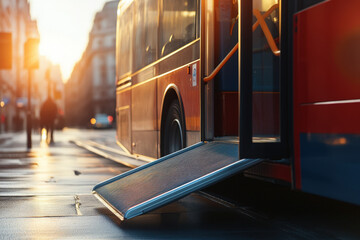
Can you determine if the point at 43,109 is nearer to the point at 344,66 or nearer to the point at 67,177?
the point at 67,177

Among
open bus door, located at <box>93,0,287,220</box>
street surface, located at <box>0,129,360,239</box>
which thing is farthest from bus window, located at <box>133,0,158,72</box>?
open bus door, located at <box>93,0,287,220</box>

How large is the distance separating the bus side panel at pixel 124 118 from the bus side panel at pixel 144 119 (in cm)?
48

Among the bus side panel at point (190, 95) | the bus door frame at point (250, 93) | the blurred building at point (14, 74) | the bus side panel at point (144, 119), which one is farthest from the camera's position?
the blurred building at point (14, 74)

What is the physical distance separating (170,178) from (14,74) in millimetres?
73103

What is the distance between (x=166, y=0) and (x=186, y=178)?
3.68 m

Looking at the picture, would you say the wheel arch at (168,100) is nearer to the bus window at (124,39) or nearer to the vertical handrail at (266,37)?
the vertical handrail at (266,37)

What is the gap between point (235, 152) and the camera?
5.96 m

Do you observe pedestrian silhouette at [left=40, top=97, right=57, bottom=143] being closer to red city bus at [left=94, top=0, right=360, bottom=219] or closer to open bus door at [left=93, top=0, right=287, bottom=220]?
red city bus at [left=94, top=0, right=360, bottom=219]

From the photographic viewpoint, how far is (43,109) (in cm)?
2731

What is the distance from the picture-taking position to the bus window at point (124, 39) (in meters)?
11.9

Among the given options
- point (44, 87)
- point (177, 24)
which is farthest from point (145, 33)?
point (44, 87)

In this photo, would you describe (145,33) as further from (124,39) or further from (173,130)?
(124,39)

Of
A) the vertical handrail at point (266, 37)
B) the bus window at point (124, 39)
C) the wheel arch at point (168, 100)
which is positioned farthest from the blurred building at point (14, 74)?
the vertical handrail at point (266, 37)

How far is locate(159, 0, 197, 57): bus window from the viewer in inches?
303
